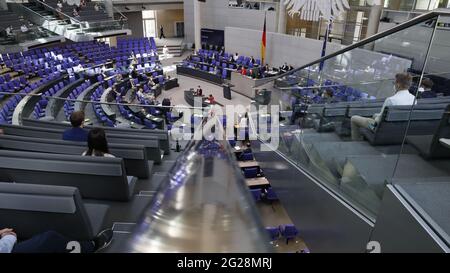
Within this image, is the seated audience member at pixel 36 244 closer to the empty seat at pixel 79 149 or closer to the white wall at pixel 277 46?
the empty seat at pixel 79 149

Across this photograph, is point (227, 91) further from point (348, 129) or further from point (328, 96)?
point (348, 129)

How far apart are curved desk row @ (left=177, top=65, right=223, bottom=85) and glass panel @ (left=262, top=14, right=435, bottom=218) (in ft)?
36.2

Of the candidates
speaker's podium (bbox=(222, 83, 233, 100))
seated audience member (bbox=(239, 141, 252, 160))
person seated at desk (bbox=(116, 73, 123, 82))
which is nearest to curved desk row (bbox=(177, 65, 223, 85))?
speaker's podium (bbox=(222, 83, 233, 100))

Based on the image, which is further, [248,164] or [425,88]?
[248,164]

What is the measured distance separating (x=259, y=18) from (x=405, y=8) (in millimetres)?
8710

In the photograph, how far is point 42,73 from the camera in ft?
49.6

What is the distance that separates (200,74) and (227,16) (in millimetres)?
5264

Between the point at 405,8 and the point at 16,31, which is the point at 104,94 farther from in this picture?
the point at 405,8

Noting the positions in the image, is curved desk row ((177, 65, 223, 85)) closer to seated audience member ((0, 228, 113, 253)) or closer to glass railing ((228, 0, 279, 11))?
glass railing ((228, 0, 279, 11))

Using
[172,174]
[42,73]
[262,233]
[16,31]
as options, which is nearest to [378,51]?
[172,174]

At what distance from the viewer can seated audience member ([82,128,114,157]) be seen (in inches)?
136

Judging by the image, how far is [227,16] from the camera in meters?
22.0

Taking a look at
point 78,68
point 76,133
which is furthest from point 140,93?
point 76,133

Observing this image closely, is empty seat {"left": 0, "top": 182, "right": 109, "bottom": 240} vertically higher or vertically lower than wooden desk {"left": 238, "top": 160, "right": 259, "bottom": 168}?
higher
